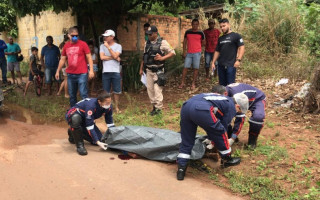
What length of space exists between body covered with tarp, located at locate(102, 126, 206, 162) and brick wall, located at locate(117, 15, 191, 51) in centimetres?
618

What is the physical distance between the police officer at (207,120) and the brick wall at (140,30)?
685cm

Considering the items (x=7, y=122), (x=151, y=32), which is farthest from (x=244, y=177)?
(x=7, y=122)

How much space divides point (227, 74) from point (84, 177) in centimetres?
361

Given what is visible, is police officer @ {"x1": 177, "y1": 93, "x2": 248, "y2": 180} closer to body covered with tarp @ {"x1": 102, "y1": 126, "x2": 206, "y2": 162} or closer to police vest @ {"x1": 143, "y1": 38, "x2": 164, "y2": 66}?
body covered with tarp @ {"x1": 102, "y1": 126, "x2": 206, "y2": 162}

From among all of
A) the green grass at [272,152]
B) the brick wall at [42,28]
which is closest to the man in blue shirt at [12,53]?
the brick wall at [42,28]

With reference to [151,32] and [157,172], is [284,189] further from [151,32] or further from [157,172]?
[151,32]

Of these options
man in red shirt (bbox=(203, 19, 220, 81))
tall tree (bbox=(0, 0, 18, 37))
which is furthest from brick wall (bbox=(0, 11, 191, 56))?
man in red shirt (bbox=(203, 19, 220, 81))

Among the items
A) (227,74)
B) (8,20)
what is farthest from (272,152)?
(8,20)

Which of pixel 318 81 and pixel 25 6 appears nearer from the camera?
pixel 318 81

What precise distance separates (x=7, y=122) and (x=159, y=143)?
376 centimetres

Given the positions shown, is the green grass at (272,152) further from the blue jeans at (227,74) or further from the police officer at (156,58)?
the police officer at (156,58)

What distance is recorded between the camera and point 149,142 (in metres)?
4.20

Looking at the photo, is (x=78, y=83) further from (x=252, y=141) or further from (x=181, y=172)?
(x=252, y=141)

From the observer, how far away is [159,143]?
414cm
